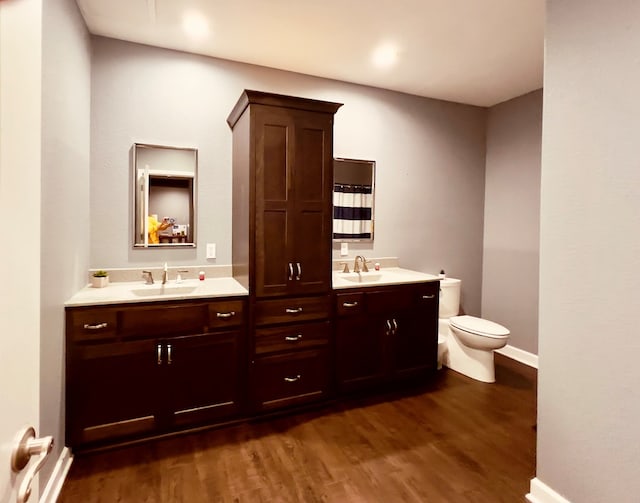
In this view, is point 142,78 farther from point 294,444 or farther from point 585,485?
point 585,485

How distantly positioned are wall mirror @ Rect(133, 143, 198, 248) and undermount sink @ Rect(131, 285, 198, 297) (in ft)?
1.26

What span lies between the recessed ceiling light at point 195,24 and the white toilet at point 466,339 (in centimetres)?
297

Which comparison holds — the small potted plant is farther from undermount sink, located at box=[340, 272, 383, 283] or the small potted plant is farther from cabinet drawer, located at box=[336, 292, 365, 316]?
undermount sink, located at box=[340, 272, 383, 283]

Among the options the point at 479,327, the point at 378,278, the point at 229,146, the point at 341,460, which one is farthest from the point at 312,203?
the point at 479,327

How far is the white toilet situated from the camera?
3031 mm

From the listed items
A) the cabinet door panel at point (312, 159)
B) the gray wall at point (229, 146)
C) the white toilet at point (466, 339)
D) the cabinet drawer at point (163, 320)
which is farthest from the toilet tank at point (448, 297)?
the cabinet drawer at point (163, 320)

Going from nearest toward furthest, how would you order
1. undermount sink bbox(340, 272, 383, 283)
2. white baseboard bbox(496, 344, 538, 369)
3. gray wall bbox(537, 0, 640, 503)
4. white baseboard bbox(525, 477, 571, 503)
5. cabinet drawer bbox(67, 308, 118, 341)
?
gray wall bbox(537, 0, 640, 503), white baseboard bbox(525, 477, 571, 503), cabinet drawer bbox(67, 308, 118, 341), undermount sink bbox(340, 272, 383, 283), white baseboard bbox(496, 344, 538, 369)

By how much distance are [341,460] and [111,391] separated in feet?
4.60

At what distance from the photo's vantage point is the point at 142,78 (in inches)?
105

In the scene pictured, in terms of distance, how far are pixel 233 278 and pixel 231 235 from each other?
0.36 m

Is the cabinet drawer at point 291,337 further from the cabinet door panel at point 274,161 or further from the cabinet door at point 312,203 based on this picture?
the cabinet door panel at point 274,161

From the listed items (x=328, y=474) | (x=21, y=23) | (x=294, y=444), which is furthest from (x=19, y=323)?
(x=294, y=444)

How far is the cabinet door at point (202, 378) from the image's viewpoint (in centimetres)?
222

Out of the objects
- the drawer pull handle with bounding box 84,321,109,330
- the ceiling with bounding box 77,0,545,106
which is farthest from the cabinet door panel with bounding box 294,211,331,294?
the ceiling with bounding box 77,0,545,106
